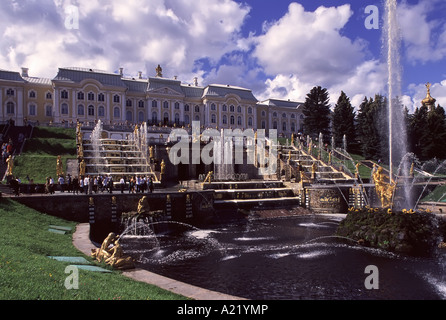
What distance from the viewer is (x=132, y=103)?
6619cm

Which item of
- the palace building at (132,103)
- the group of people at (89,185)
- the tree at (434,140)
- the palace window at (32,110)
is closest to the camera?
the group of people at (89,185)

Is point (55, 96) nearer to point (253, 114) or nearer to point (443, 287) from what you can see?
point (253, 114)

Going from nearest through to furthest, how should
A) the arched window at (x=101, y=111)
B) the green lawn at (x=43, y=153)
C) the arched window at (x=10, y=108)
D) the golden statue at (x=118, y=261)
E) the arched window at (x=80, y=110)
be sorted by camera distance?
the golden statue at (x=118, y=261) < the green lawn at (x=43, y=153) < the arched window at (x=10, y=108) < the arched window at (x=80, y=110) < the arched window at (x=101, y=111)

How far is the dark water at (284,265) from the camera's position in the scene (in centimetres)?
1024

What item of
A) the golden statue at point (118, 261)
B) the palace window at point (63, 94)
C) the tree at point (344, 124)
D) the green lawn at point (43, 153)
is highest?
the palace window at point (63, 94)

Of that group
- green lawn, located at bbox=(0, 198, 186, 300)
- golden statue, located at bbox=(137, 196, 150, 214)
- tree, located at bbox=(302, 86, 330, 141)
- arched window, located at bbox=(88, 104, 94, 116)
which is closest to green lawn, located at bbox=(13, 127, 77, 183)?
golden statue, located at bbox=(137, 196, 150, 214)

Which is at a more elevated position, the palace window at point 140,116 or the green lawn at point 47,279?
the palace window at point 140,116

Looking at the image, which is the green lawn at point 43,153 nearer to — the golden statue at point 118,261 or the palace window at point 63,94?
the palace window at point 63,94

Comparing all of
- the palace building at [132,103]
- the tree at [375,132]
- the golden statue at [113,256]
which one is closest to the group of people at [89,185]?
the golden statue at [113,256]

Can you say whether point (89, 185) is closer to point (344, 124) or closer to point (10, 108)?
point (10, 108)

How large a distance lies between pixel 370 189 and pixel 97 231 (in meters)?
23.2

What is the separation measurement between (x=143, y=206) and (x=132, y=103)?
1925 inches

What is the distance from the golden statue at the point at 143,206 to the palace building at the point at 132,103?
3451cm
